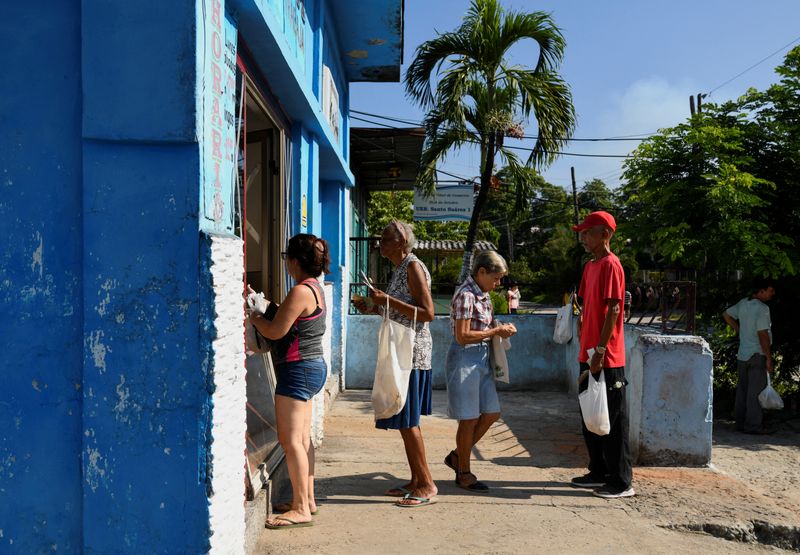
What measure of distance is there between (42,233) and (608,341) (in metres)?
3.42

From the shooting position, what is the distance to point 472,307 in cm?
479

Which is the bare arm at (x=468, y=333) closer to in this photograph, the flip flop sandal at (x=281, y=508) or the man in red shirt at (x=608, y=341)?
the man in red shirt at (x=608, y=341)

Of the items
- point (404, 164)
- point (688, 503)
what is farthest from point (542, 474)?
point (404, 164)

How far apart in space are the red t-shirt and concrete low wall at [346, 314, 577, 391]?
4.62 meters

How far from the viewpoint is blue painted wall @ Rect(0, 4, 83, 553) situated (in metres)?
2.82

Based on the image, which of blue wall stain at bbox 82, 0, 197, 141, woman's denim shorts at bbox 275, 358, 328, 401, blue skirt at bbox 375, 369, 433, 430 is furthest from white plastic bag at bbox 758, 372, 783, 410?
blue wall stain at bbox 82, 0, 197, 141

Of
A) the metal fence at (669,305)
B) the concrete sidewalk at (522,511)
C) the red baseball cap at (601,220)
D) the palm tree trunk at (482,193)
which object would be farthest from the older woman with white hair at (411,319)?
the palm tree trunk at (482,193)

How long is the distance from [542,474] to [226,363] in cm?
329

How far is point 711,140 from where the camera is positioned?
7492mm

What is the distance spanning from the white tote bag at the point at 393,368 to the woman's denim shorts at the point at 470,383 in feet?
1.82

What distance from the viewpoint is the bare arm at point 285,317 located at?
3.71 metres

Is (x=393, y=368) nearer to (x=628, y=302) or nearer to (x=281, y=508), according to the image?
(x=281, y=508)

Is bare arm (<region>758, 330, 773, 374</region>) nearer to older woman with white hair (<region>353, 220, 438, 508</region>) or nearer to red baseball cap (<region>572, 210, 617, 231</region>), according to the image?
red baseball cap (<region>572, 210, 617, 231</region>)

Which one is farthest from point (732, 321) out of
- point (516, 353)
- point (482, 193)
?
point (482, 193)
